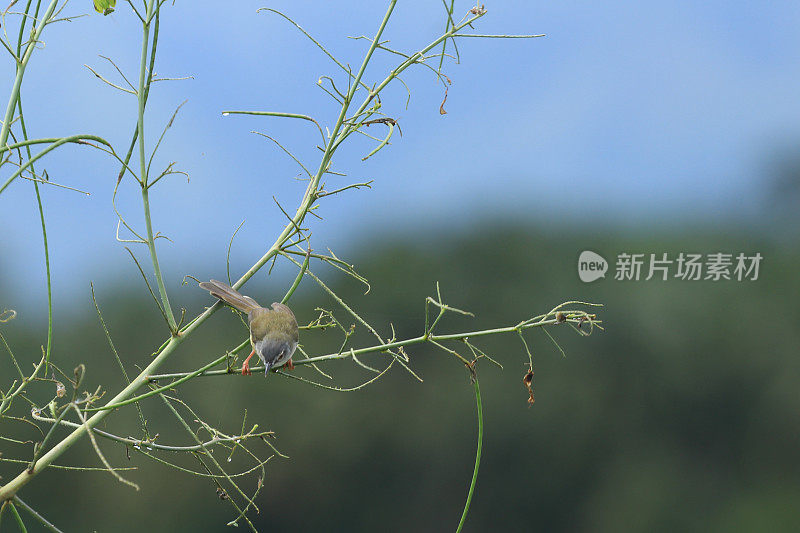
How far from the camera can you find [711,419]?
14.6 metres

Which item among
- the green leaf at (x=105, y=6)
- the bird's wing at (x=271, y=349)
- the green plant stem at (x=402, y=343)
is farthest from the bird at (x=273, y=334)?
the green leaf at (x=105, y=6)

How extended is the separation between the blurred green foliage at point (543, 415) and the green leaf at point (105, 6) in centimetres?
970

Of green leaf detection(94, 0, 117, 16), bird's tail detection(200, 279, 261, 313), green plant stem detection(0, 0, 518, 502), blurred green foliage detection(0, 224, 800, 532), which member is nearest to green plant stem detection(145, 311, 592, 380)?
green plant stem detection(0, 0, 518, 502)

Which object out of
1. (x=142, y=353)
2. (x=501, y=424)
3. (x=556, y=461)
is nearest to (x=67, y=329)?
(x=142, y=353)

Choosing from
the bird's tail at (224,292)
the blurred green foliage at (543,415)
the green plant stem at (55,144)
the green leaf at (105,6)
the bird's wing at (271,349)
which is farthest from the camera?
the blurred green foliage at (543,415)

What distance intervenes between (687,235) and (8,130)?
13958 mm

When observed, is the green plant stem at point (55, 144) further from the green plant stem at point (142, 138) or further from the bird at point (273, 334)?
the bird at point (273, 334)

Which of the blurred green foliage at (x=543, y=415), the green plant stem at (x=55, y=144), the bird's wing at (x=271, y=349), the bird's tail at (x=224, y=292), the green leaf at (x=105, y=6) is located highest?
the green leaf at (x=105, y=6)

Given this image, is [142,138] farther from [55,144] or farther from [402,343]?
[402,343]

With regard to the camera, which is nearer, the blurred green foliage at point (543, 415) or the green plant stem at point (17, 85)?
the green plant stem at point (17, 85)

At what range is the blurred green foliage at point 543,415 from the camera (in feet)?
39.7

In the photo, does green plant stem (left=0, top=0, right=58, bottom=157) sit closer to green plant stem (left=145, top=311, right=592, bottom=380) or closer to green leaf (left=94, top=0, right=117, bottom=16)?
green leaf (left=94, top=0, right=117, bottom=16)

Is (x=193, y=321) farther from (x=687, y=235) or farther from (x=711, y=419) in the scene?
(x=711, y=419)

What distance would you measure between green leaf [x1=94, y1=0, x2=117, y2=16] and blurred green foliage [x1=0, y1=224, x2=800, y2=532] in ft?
31.8
